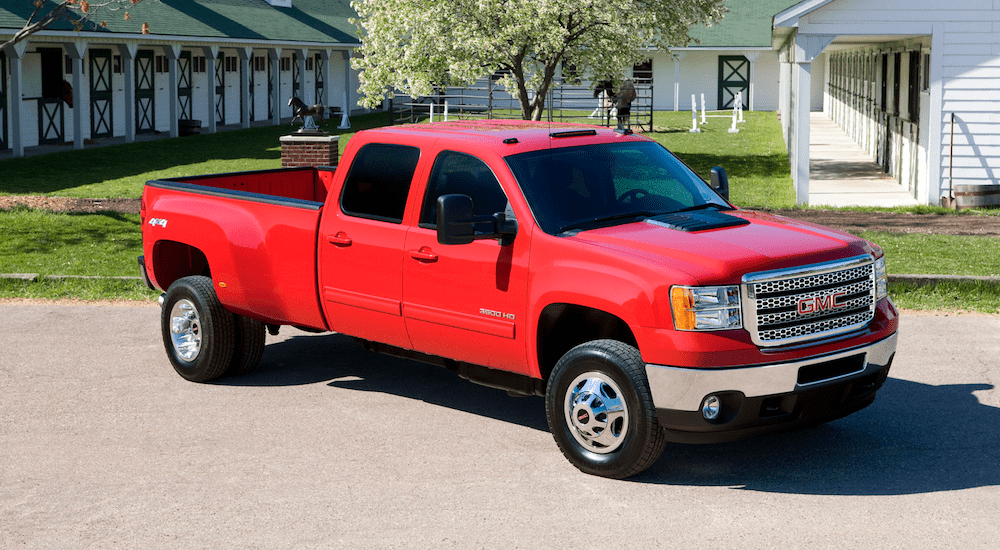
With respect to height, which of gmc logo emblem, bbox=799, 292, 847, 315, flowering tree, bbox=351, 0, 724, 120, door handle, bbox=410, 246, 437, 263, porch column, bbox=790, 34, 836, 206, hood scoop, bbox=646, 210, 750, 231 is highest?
flowering tree, bbox=351, 0, 724, 120

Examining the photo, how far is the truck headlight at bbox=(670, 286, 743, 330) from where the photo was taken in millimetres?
6109

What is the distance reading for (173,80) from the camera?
36.6m

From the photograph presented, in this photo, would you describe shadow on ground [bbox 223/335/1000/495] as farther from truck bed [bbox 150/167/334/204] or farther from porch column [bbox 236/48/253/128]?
porch column [bbox 236/48/253/128]

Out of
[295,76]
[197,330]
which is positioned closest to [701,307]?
[197,330]

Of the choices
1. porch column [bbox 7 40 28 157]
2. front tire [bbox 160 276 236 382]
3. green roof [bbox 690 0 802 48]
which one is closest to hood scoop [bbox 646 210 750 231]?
front tire [bbox 160 276 236 382]

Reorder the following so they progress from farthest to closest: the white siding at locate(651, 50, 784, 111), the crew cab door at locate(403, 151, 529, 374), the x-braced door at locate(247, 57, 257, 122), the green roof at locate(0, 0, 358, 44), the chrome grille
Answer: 1. the white siding at locate(651, 50, 784, 111)
2. the x-braced door at locate(247, 57, 257, 122)
3. the green roof at locate(0, 0, 358, 44)
4. the crew cab door at locate(403, 151, 529, 374)
5. the chrome grille

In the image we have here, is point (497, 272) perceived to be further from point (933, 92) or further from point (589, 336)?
point (933, 92)

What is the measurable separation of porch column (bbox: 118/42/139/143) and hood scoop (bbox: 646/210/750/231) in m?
29.5

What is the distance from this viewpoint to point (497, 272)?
275 inches

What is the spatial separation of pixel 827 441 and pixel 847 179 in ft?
61.9

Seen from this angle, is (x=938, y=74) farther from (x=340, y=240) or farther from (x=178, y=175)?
(x=178, y=175)

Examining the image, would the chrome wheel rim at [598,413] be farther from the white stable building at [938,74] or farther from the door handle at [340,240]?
the white stable building at [938,74]

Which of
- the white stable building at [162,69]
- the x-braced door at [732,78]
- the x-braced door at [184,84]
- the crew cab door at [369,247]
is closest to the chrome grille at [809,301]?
the crew cab door at [369,247]

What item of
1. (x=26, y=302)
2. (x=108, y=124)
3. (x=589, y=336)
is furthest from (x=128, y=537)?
(x=108, y=124)
